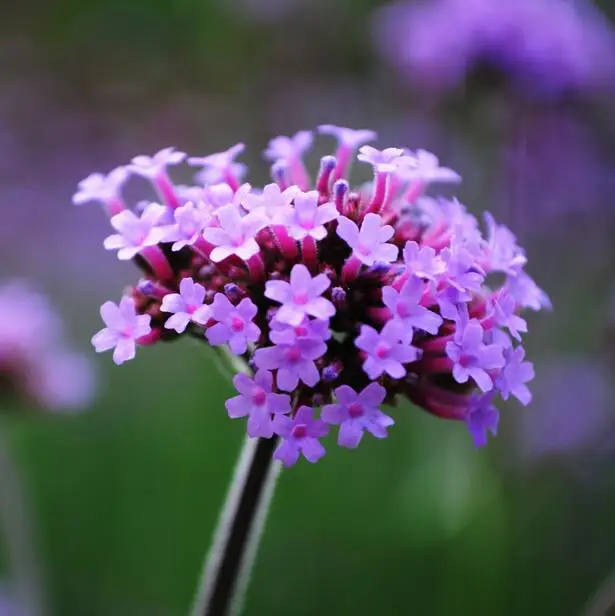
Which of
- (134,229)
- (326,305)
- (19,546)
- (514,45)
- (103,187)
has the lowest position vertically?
(19,546)

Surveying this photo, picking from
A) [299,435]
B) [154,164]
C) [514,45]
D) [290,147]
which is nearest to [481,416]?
[299,435]

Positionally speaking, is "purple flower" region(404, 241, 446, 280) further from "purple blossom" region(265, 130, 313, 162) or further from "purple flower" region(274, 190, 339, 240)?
"purple blossom" region(265, 130, 313, 162)

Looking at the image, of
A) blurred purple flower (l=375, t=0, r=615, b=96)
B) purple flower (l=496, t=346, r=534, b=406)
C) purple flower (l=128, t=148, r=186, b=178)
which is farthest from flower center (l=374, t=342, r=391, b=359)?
blurred purple flower (l=375, t=0, r=615, b=96)

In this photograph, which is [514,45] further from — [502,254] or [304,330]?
[304,330]

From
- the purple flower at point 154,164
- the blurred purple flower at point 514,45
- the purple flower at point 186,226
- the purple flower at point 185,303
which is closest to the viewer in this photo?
the purple flower at point 185,303

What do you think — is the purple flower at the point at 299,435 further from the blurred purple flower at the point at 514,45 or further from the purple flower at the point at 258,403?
the blurred purple flower at the point at 514,45

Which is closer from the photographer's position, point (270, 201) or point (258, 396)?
point (258, 396)

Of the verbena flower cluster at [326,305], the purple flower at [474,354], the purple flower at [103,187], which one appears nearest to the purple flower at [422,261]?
the verbena flower cluster at [326,305]
